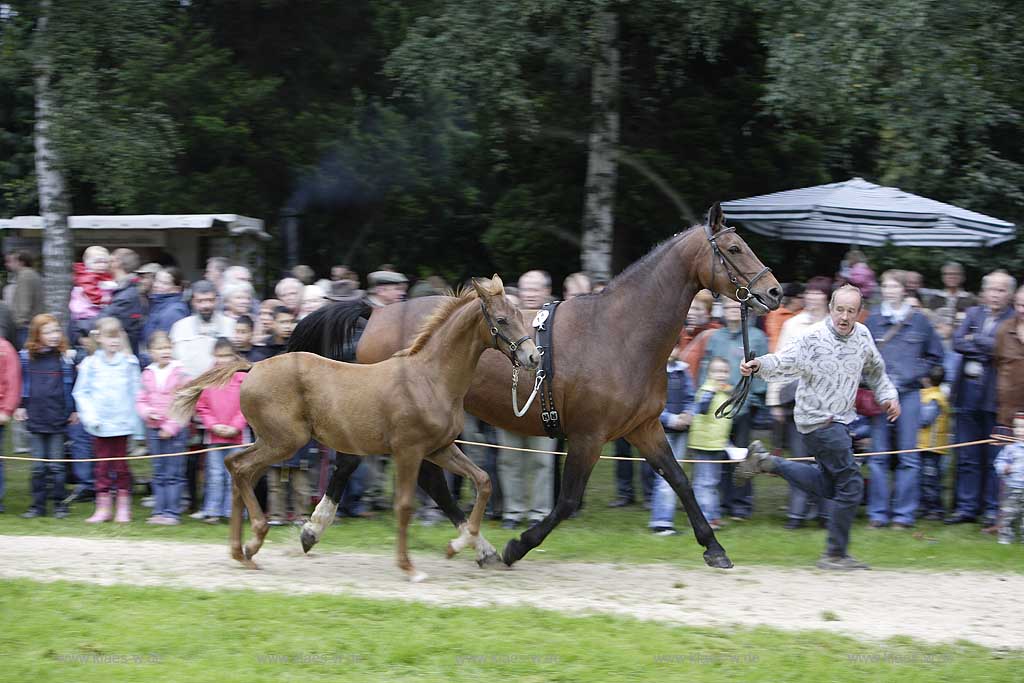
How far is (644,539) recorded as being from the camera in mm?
9086

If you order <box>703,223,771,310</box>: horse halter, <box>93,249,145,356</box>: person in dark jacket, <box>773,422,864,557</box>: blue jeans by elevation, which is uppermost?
<box>703,223,771,310</box>: horse halter

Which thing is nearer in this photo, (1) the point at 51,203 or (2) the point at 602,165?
(1) the point at 51,203

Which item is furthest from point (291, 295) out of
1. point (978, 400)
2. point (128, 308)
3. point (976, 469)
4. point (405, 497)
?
point (976, 469)

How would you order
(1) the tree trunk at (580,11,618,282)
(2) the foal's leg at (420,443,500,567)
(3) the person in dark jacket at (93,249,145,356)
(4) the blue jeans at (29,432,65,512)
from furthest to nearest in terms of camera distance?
(1) the tree trunk at (580,11,618,282), (3) the person in dark jacket at (93,249,145,356), (4) the blue jeans at (29,432,65,512), (2) the foal's leg at (420,443,500,567)

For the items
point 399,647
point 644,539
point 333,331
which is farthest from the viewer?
point 644,539

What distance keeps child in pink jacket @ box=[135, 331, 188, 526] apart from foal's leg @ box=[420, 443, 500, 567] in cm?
280

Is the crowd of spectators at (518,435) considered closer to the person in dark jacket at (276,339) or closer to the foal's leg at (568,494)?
the person in dark jacket at (276,339)

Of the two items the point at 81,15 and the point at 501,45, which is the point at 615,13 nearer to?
the point at 501,45

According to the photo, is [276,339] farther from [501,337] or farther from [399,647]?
[399,647]

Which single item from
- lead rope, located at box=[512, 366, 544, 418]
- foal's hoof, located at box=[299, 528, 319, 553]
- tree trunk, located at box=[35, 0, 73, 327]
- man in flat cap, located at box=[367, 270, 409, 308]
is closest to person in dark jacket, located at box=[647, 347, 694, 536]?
lead rope, located at box=[512, 366, 544, 418]

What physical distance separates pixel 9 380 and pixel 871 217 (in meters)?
9.42

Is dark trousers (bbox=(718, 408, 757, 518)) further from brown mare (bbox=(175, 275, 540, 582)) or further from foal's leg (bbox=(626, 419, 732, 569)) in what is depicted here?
brown mare (bbox=(175, 275, 540, 582))

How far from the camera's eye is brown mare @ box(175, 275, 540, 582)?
745 centimetres

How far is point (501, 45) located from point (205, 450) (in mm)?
6178
